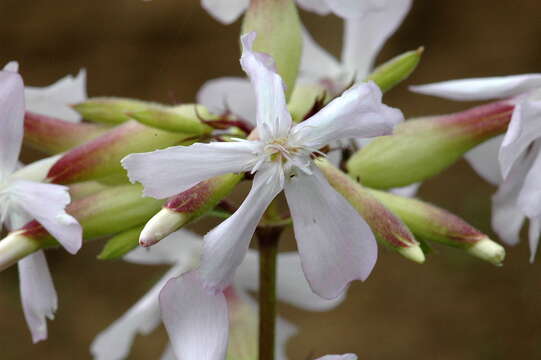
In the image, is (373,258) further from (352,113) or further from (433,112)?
(433,112)

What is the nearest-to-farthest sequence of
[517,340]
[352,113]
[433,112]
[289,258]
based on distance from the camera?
[352,113]
[289,258]
[517,340]
[433,112]

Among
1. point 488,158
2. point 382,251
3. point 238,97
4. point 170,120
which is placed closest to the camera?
point 170,120

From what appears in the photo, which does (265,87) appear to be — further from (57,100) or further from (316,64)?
(316,64)

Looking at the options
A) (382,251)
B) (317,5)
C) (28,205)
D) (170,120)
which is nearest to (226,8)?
(317,5)

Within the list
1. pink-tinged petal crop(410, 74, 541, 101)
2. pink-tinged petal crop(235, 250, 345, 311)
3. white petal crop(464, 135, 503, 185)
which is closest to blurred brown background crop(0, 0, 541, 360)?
pink-tinged petal crop(235, 250, 345, 311)

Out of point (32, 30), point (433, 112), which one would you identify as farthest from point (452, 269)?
point (32, 30)

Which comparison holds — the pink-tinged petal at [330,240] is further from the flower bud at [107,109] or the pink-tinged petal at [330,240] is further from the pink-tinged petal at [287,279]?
the pink-tinged petal at [287,279]

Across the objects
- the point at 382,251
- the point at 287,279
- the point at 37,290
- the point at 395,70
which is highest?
the point at 395,70

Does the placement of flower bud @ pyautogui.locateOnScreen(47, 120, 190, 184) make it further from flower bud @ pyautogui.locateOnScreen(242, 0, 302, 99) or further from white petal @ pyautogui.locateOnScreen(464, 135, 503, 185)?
white petal @ pyautogui.locateOnScreen(464, 135, 503, 185)
